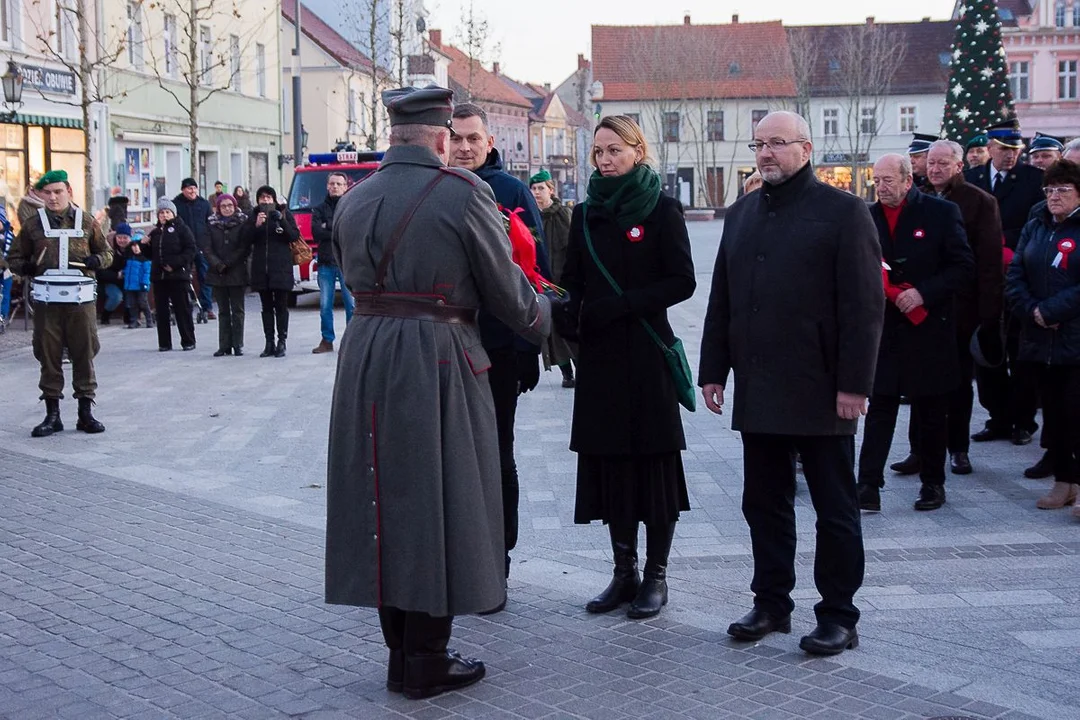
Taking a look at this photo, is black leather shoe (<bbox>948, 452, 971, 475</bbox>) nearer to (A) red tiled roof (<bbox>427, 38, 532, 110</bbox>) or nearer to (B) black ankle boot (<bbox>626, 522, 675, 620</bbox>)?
(B) black ankle boot (<bbox>626, 522, 675, 620</bbox>)

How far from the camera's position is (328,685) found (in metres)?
5.16

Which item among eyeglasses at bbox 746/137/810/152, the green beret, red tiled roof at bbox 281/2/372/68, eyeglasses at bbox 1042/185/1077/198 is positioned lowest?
eyeglasses at bbox 1042/185/1077/198

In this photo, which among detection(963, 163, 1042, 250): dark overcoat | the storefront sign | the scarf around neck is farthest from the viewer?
the storefront sign

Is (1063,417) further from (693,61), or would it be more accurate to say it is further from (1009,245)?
(693,61)

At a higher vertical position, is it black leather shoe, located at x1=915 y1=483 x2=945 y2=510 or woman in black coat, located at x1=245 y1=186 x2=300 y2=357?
woman in black coat, located at x1=245 y1=186 x2=300 y2=357

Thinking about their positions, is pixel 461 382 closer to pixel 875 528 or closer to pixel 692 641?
pixel 692 641

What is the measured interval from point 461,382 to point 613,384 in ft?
3.66

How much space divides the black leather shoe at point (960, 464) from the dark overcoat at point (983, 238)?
0.92m

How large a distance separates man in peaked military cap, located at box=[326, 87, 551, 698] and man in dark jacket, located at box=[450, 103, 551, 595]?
0.88 meters

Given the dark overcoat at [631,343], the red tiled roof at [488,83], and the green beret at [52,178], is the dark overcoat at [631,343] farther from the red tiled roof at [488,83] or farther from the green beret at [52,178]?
the red tiled roof at [488,83]

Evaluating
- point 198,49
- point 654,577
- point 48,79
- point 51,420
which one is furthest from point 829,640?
point 198,49

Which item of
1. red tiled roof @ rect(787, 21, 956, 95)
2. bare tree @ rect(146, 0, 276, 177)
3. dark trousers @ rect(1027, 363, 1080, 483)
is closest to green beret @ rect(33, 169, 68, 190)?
dark trousers @ rect(1027, 363, 1080, 483)

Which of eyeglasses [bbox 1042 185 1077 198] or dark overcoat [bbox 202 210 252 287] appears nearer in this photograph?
eyeglasses [bbox 1042 185 1077 198]

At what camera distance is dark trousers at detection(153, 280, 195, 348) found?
17328 millimetres
